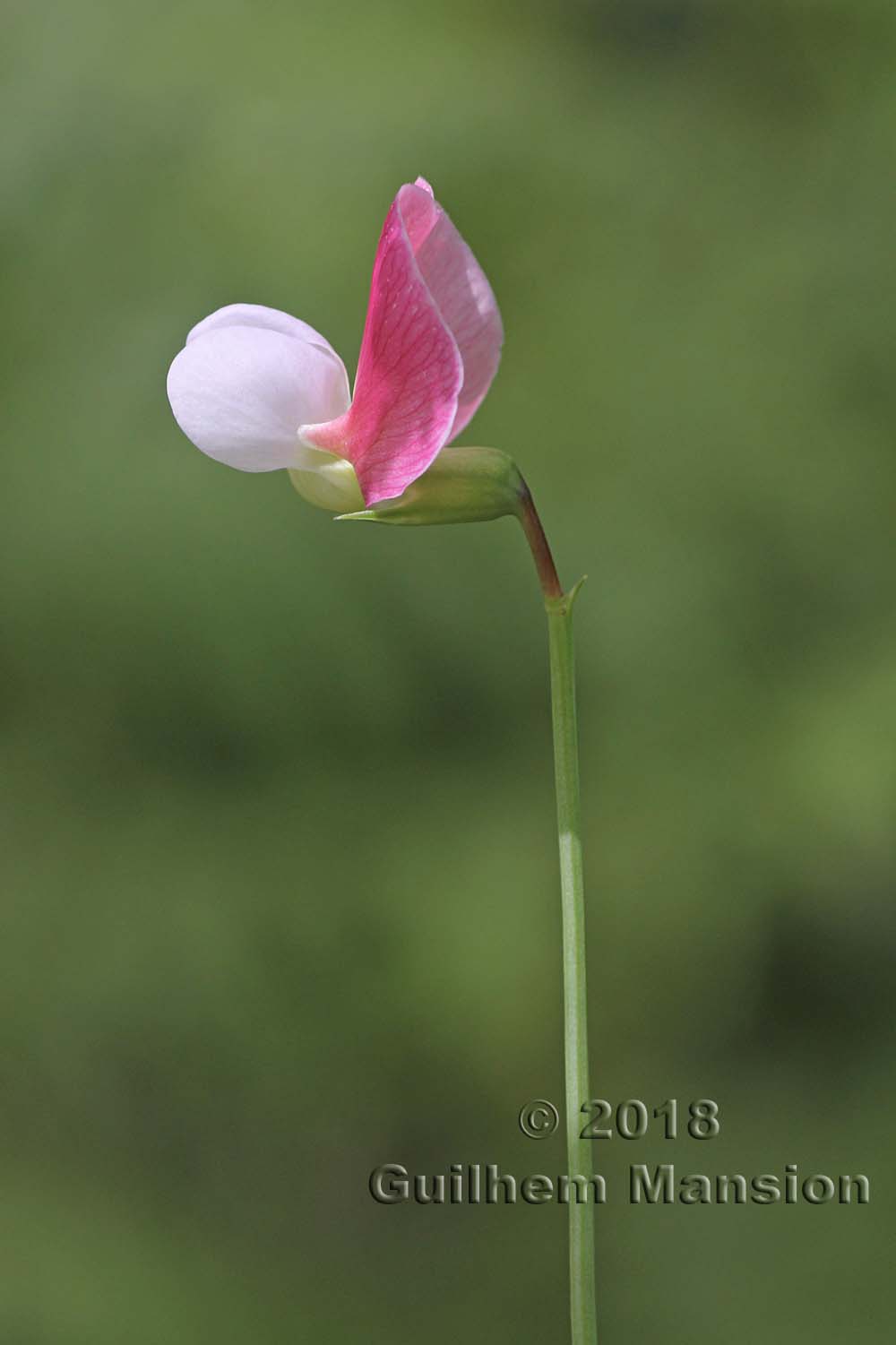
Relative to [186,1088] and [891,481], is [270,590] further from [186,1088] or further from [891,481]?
[891,481]

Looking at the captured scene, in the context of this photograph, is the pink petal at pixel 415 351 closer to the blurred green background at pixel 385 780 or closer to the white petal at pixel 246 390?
the white petal at pixel 246 390

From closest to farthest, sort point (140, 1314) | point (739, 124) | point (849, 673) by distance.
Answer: point (140, 1314) → point (849, 673) → point (739, 124)

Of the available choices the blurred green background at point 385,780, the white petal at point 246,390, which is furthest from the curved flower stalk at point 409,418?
the blurred green background at point 385,780

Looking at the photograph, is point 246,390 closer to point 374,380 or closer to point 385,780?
point 374,380

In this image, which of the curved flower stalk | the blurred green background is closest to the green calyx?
the curved flower stalk

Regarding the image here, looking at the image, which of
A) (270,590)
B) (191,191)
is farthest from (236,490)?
(191,191)

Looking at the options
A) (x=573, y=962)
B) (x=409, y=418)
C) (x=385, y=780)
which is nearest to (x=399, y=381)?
(x=409, y=418)

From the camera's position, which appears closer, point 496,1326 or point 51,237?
point 496,1326
